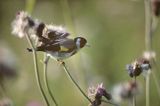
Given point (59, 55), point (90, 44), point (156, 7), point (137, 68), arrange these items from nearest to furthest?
point (59, 55), point (137, 68), point (156, 7), point (90, 44)

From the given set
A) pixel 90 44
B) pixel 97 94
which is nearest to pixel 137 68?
pixel 97 94

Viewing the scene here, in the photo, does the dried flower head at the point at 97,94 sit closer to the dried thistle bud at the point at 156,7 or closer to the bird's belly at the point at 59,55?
the bird's belly at the point at 59,55

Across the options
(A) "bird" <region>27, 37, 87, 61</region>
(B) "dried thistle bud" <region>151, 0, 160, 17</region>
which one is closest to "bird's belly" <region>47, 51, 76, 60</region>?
(A) "bird" <region>27, 37, 87, 61</region>

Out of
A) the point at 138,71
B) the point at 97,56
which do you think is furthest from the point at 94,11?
the point at 138,71

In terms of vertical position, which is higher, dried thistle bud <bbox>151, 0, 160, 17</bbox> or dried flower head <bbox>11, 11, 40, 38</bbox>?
dried thistle bud <bbox>151, 0, 160, 17</bbox>

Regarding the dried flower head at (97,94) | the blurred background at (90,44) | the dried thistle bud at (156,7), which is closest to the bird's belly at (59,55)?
the dried flower head at (97,94)

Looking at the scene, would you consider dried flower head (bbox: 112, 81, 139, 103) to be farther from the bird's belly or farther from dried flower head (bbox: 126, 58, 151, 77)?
the bird's belly

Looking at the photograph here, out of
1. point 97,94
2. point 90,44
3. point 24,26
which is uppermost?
point 90,44

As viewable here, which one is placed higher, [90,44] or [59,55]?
[90,44]

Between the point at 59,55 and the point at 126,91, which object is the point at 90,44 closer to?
the point at 126,91

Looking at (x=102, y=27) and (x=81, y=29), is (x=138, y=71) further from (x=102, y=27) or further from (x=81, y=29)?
(x=102, y=27)
